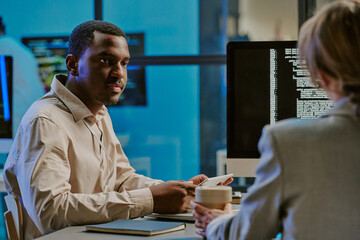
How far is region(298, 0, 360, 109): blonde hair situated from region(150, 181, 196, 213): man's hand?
27.9 inches

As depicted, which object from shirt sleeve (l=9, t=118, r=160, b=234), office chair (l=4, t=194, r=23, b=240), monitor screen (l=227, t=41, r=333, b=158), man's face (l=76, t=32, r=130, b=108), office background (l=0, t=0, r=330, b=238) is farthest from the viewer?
office background (l=0, t=0, r=330, b=238)

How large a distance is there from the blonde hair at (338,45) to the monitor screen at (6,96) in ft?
9.63

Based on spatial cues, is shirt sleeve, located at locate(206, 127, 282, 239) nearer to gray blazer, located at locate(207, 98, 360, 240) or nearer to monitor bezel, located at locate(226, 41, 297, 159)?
gray blazer, located at locate(207, 98, 360, 240)

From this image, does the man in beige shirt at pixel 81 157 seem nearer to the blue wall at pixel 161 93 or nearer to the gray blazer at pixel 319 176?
the gray blazer at pixel 319 176

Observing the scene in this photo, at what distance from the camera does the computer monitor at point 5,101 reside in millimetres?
3445

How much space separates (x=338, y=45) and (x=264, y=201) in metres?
0.29

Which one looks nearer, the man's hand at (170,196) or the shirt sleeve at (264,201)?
the shirt sleeve at (264,201)

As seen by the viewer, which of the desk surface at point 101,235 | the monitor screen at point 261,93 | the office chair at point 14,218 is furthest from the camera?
the monitor screen at point 261,93

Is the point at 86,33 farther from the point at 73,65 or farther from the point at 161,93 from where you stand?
the point at 161,93

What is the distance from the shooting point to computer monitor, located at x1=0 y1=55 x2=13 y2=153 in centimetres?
345

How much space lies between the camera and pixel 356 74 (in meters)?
0.84

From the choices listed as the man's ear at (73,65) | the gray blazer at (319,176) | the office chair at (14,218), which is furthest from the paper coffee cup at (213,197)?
the man's ear at (73,65)

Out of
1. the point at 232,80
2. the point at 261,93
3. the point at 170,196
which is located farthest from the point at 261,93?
the point at 170,196

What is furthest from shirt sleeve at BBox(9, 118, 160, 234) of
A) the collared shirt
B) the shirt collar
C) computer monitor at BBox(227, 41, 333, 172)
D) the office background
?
the office background
